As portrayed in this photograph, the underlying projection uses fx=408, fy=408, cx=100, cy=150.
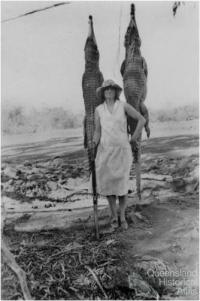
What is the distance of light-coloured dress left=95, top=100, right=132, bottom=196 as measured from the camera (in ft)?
8.24

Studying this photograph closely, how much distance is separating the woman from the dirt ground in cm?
19

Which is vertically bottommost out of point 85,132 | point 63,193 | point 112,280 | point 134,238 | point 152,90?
point 112,280

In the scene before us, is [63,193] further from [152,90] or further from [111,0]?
Result: [111,0]

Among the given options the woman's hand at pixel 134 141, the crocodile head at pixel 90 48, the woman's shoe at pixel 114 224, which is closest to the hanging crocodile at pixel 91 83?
the crocodile head at pixel 90 48

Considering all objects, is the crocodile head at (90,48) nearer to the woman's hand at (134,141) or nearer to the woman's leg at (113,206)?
the woman's hand at (134,141)

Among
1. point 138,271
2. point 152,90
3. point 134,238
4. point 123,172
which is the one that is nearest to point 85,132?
point 123,172

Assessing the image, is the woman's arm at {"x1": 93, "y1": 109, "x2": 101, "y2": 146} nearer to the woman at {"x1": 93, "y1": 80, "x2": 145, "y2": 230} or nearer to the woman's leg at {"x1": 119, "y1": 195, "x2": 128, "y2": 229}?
the woman at {"x1": 93, "y1": 80, "x2": 145, "y2": 230}

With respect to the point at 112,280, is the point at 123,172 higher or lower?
higher

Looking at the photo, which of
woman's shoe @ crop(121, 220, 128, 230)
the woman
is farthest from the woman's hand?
woman's shoe @ crop(121, 220, 128, 230)

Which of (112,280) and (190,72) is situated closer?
(112,280)

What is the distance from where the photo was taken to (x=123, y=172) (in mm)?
2551

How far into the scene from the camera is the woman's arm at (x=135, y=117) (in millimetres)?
2496

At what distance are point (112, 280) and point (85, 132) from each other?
93 cm

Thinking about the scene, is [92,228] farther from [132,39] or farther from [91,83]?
[132,39]
